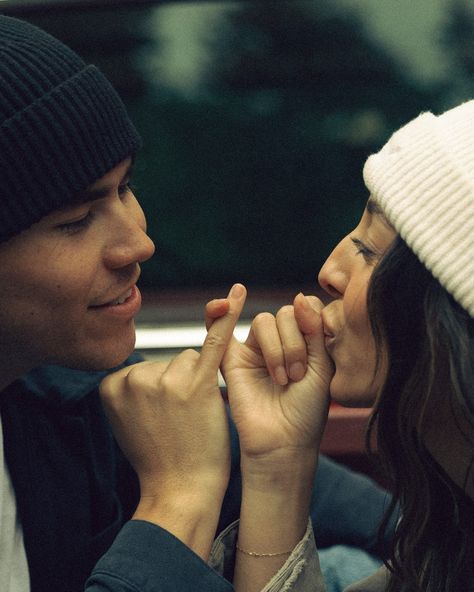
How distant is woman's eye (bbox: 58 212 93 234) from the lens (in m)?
1.71

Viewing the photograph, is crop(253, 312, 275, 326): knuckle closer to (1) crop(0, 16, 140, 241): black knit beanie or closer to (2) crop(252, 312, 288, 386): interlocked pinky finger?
(2) crop(252, 312, 288, 386): interlocked pinky finger

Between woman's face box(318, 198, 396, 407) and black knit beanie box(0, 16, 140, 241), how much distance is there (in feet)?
1.55

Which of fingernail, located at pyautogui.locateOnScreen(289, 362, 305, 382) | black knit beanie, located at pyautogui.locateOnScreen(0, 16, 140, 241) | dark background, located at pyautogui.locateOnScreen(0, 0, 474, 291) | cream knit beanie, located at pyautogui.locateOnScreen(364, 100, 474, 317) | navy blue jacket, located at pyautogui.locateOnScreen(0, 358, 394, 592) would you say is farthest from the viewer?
dark background, located at pyautogui.locateOnScreen(0, 0, 474, 291)

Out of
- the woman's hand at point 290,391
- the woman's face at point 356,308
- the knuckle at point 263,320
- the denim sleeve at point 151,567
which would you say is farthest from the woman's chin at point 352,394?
the denim sleeve at point 151,567

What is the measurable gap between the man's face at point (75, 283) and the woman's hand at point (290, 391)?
27 centimetres

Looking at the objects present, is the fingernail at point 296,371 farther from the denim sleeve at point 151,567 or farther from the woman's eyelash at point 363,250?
the denim sleeve at point 151,567

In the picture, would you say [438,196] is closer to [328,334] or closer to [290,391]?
[328,334]

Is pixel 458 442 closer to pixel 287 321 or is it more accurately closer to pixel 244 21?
pixel 287 321

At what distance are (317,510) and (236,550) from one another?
480mm

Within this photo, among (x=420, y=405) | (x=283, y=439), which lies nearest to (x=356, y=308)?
(x=420, y=405)

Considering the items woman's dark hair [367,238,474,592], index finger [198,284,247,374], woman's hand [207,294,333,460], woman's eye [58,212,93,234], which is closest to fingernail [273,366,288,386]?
woman's hand [207,294,333,460]

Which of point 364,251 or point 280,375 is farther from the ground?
point 364,251

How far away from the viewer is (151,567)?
5.13 ft

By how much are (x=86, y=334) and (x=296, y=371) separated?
39cm
